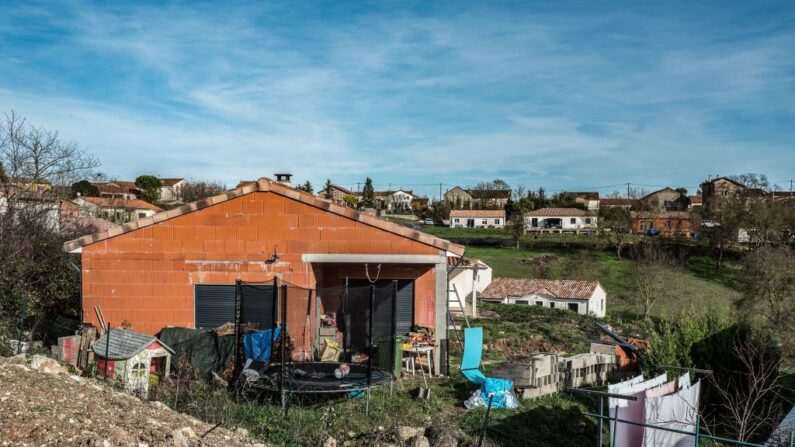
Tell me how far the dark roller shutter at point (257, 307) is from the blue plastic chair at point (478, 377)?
3863mm

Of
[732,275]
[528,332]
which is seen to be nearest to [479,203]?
[732,275]

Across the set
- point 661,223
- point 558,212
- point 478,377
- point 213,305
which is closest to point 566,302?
point 478,377

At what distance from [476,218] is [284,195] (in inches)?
2875

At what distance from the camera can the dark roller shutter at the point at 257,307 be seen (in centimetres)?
1332

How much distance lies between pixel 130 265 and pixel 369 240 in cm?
500

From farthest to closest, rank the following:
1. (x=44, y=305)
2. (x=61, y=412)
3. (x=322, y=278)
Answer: (x=44, y=305), (x=322, y=278), (x=61, y=412)

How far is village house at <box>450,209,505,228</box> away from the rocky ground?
3044 inches

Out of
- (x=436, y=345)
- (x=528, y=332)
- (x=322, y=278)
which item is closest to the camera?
(x=436, y=345)

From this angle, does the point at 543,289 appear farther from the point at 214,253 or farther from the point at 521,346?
the point at 214,253

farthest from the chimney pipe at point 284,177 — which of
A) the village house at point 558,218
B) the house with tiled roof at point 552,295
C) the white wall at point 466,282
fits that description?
the village house at point 558,218

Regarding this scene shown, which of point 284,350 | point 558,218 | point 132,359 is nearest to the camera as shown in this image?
point 284,350

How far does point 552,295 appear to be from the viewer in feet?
127

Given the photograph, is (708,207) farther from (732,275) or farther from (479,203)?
(479,203)

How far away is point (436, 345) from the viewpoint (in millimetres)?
13891
